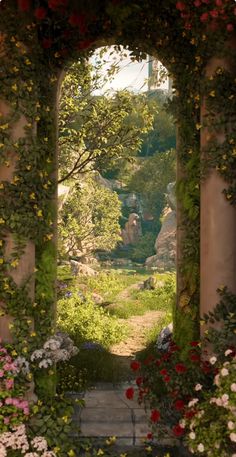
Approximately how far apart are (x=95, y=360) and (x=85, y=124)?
15.6 feet

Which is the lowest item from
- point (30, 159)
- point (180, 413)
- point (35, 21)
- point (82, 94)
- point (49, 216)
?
point (180, 413)

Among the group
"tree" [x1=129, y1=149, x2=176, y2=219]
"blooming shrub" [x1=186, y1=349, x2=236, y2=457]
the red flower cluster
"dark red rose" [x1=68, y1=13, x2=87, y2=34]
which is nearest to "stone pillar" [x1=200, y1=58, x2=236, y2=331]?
the red flower cluster

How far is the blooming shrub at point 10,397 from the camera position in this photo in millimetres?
4262

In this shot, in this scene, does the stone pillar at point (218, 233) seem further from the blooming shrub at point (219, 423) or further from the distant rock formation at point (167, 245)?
the distant rock formation at point (167, 245)

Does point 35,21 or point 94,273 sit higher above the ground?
point 35,21

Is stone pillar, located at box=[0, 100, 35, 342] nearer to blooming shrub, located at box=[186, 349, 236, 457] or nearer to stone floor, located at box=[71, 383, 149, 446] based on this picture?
stone floor, located at box=[71, 383, 149, 446]

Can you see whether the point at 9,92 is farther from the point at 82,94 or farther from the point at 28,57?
the point at 82,94

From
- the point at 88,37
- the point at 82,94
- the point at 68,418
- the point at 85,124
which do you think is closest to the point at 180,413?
the point at 68,418

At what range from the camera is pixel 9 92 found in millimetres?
4512

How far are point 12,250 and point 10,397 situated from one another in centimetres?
134

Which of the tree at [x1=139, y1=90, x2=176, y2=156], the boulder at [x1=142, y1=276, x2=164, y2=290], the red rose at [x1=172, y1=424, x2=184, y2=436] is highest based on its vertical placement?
the tree at [x1=139, y1=90, x2=176, y2=156]

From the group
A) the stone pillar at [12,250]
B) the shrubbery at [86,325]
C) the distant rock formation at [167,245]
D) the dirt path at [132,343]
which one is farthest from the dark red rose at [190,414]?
the distant rock formation at [167,245]

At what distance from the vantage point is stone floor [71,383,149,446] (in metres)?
4.56

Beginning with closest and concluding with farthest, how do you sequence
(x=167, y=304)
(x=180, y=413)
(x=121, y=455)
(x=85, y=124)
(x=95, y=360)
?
(x=121, y=455) < (x=180, y=413) < (x=95, y=360) < (x=85, y=124) < (x=167, y=304)
